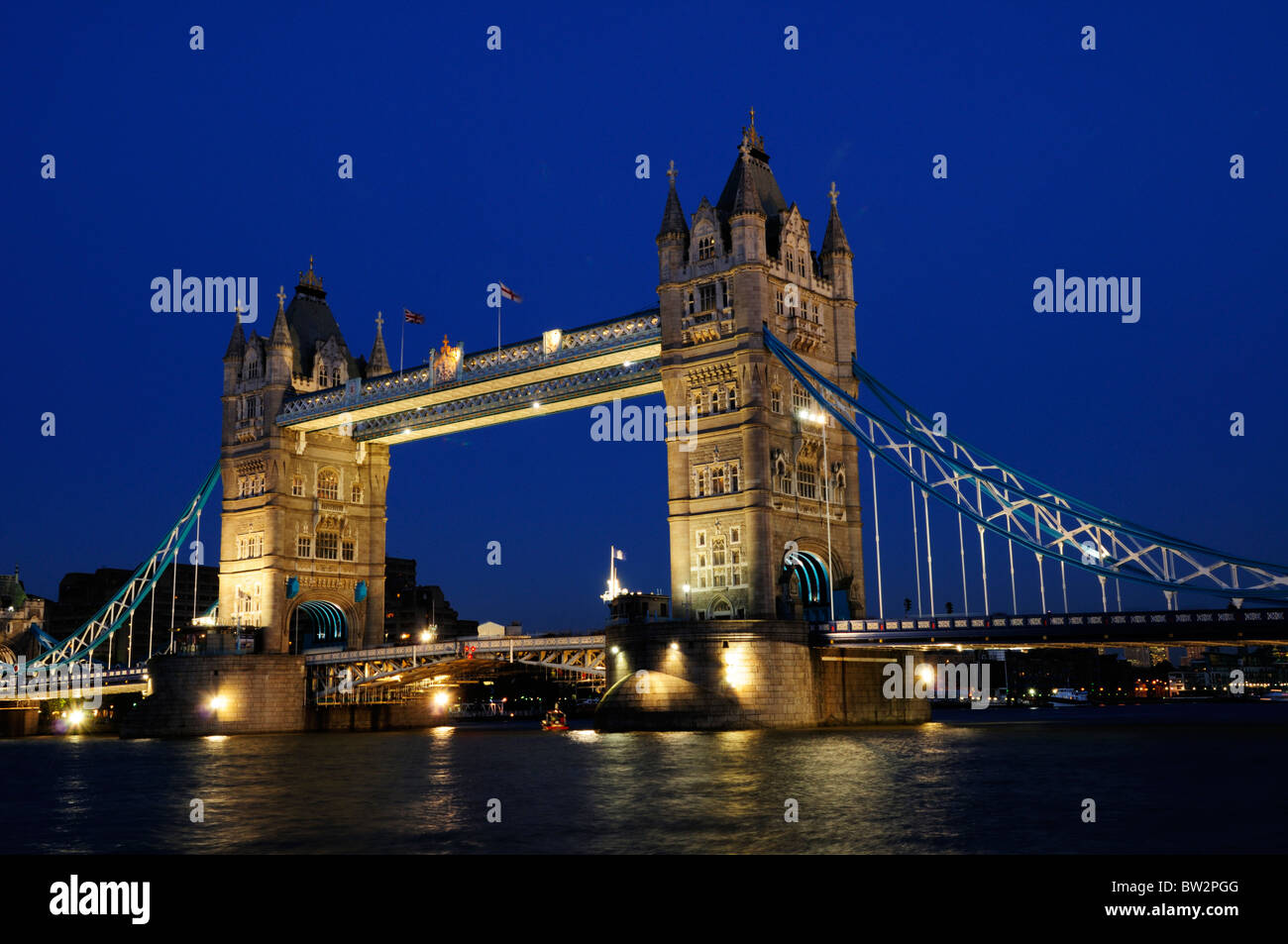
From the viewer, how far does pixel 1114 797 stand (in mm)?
27719

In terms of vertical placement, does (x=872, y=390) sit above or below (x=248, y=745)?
above

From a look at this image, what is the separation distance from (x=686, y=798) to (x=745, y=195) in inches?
1622

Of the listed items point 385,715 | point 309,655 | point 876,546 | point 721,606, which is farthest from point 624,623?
point 385,715

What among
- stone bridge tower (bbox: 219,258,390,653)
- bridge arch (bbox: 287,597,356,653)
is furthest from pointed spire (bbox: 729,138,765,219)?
bridge arch (bbox: 287,597,356,653)

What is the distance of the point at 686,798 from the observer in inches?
1094

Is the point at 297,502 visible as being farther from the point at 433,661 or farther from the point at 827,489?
the point at 827,489

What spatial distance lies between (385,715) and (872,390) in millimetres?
45427

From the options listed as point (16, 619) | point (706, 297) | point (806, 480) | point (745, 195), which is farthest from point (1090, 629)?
point (16, 619)

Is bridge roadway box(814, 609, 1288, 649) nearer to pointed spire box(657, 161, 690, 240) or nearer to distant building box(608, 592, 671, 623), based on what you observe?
distant building box(608, 592, 671, 623)

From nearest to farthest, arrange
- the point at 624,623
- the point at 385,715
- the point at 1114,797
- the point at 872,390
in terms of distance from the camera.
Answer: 1. the point at 1114,797
2. the point at 624,623
3. the point at 872,390
4. the point at 385,715

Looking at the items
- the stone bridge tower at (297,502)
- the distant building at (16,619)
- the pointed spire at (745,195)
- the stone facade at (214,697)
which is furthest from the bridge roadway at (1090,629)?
the distant building at (16,619)

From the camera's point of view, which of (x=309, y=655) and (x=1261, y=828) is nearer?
(x=1261, y=828)

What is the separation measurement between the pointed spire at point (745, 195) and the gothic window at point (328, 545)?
127ft
